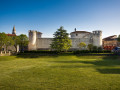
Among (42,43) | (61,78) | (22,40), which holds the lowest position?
(61,78)

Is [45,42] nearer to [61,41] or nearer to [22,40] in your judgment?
[22,40]

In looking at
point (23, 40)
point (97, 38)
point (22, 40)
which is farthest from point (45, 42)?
point (97, 38)

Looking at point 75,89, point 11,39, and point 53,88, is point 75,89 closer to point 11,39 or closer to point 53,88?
point 53,88

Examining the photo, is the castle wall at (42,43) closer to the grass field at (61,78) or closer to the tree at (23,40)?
the tree at (23,40)

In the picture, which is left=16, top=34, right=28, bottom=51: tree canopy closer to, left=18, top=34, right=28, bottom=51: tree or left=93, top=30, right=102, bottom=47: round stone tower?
left=18, top=34, right=28, bottom=51: tree

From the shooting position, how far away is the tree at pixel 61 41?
32.8 m

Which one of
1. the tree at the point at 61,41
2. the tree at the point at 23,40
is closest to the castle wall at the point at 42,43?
the tree at the point at 23,40

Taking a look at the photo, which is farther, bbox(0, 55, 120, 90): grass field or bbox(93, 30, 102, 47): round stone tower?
bbox(93, 30, 102, 47): round stone tower

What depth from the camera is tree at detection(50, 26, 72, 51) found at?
108ft

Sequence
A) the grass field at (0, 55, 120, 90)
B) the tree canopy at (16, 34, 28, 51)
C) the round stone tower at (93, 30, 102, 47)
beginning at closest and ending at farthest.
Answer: the grass field at (0, 55, 120, 90) < the tree canopy at (16, 34, 28, 51) < the round stone tower at (93, 30, 102, 47)

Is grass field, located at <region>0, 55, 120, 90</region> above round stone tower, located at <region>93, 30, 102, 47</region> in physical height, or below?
below

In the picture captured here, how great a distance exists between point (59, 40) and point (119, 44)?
43.2m

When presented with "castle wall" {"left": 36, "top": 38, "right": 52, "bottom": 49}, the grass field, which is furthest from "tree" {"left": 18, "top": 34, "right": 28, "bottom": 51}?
the grass field

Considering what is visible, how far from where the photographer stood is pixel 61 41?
3388 centimetres
